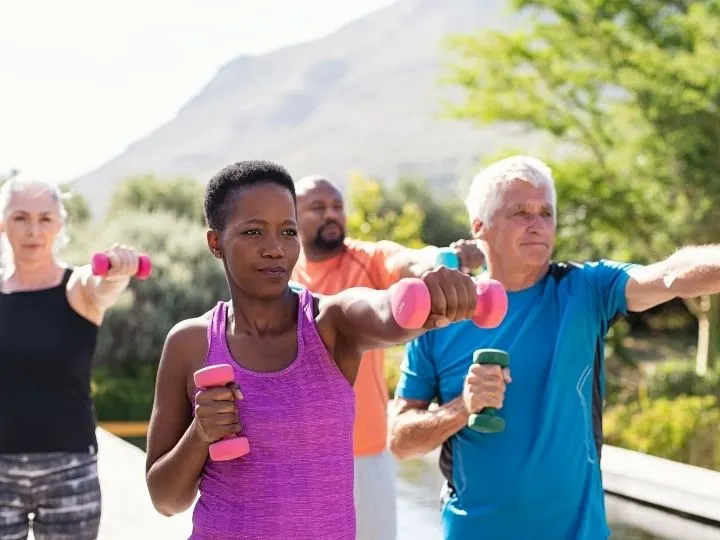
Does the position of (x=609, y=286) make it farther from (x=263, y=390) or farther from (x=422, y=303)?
(x=422, y=303)

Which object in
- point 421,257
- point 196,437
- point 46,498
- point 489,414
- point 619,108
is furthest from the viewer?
point 619,108

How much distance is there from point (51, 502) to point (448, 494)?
4.14 feet

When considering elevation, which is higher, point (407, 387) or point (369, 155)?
point (369, 155)

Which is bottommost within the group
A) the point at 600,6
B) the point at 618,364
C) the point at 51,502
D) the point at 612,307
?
the point at 618,364

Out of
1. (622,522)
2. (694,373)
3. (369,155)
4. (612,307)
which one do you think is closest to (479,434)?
(612,307)

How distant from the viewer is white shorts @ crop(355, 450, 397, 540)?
4047 millimetres

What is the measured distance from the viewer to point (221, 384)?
6.33 feet

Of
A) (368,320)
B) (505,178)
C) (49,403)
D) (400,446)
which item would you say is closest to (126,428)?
(49,403)

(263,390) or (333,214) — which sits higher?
(333,214)

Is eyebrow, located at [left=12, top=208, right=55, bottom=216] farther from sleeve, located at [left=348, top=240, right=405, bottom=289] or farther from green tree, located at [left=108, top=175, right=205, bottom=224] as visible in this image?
green tree, located at [left=108, top=175, right=205, bottom=224]

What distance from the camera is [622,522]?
292 inches

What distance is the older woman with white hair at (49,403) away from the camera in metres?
3.34

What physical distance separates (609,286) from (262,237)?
4.12ft

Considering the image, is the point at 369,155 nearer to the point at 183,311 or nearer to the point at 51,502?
the point at 183,311
